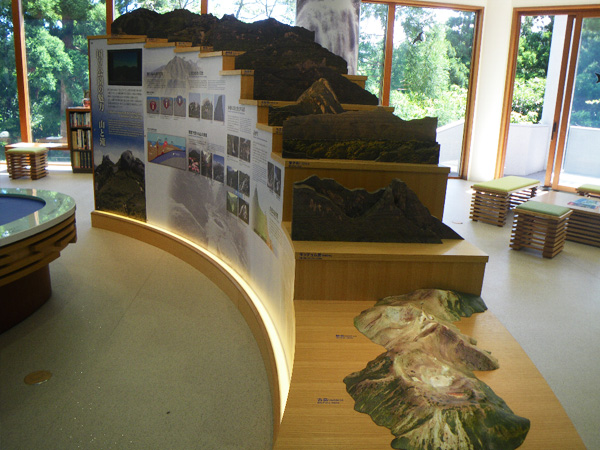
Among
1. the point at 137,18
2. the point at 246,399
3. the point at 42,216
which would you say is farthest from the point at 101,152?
the point at 246,399

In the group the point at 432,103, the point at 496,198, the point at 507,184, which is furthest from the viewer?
the point at 432,103

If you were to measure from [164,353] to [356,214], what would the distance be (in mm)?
1500

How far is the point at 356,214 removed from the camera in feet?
8.01

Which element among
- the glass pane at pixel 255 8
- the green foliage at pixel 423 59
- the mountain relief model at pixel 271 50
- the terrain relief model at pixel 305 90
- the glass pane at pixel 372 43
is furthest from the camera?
the green foliage at pixel 423 59

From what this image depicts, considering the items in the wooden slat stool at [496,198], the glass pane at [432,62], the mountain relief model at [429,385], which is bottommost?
the wooden slat stool at [496,198]

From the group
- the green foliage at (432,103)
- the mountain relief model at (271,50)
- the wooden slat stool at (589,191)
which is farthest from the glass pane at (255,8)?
the wooden slat stool at (589,191)

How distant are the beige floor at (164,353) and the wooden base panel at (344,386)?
2.24 feet

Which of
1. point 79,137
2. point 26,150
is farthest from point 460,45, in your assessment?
point 26,150

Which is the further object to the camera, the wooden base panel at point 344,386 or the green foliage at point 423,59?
the green foliage at point 423,59

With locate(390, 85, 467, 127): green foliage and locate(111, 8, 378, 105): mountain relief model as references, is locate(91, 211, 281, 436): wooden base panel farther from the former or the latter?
locate(390, 85, 467, 127): green foliage

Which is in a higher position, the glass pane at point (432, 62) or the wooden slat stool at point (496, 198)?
the glass pane at point (432, 62)

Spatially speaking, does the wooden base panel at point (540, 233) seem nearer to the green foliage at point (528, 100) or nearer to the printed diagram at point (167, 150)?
the printed diagram at point (167, 150)

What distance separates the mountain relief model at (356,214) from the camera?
2350 mm

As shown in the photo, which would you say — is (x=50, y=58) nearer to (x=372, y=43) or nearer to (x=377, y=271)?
(x=372, y=43)
